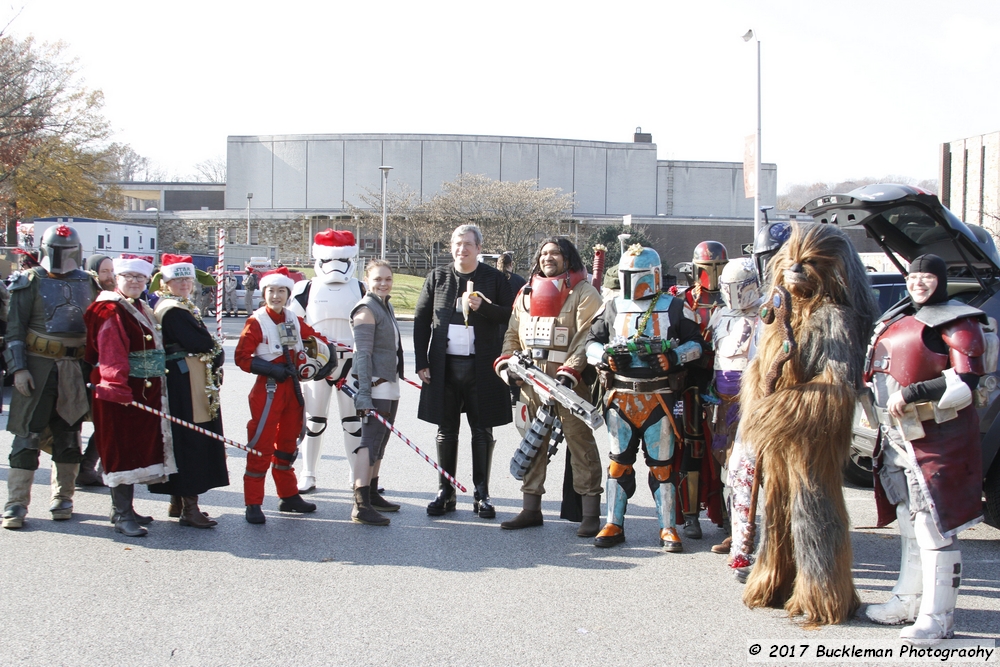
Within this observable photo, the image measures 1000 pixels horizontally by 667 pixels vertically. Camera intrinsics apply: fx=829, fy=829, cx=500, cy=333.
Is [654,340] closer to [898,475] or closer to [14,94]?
[898,475]

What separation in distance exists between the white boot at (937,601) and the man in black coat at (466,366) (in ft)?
10.0

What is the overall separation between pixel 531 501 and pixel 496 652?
214 cm

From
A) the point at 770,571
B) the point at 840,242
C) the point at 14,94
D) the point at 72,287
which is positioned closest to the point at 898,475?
the point at 770,571

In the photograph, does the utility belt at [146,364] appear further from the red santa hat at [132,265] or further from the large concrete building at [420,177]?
the large concrete building at [420,177]

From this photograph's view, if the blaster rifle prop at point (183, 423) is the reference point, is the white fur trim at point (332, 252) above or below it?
above

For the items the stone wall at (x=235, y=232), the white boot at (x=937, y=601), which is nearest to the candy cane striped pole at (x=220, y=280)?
the white boot at (x=937, y=601)

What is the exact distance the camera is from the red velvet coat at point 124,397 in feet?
18.2

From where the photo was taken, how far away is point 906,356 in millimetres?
4062

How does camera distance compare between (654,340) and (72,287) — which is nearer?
(654,340)

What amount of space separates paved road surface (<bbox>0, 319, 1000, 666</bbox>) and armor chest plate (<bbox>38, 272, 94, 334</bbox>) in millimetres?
1393

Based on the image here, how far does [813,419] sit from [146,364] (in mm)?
4342

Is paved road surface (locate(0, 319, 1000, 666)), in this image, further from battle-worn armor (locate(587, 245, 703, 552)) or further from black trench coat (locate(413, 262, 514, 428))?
black trench coat (locate(413, 262, 514, 428))

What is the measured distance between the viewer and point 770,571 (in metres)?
4.38

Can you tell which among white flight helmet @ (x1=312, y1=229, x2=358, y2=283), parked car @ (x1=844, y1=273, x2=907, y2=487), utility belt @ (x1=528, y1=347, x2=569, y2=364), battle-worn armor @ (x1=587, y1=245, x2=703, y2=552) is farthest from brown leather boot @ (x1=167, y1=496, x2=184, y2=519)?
parked car @ (x1=844, y1=273, x2=907, y2=487)
